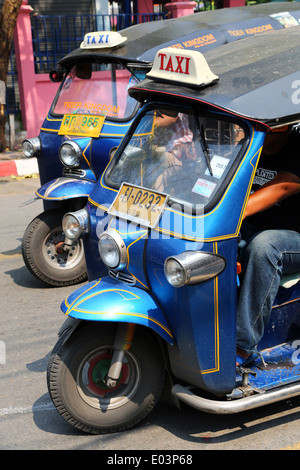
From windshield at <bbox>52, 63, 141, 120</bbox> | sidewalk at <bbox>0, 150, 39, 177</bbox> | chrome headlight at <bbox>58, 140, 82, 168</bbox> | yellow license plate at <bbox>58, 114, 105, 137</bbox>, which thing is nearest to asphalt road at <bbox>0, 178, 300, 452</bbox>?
chrome headlight at <bbox>58, 140, 82, 168</bbox>

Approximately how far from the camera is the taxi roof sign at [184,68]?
344cm

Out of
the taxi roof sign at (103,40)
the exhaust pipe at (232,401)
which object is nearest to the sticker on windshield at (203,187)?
the exhaust pipe at (232,401)

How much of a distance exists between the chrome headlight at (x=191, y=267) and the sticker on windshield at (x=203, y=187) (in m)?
0.33

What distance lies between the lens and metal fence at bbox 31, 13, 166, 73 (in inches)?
500

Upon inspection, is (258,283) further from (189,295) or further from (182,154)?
(182,154)

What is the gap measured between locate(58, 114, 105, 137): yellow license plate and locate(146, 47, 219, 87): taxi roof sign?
2483 millimetres

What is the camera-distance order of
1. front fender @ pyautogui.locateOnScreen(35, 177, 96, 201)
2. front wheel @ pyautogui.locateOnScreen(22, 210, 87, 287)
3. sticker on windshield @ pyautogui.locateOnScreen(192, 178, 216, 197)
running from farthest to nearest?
front wheel @ pyautogui.locateOnScreen(22, 210, 87, 287) → front fender @ pyautogui.locateOnScreen(35, 177, 96, 201) → sticker on windshield @ pyautogui.locateOnScreen(192, 178, 216, 197)

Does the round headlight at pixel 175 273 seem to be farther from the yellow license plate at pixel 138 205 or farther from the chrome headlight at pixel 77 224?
the chrome headlight at pixel 77 224

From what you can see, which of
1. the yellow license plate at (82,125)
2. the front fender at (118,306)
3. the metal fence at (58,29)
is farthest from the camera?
the metal fence at (58,29)

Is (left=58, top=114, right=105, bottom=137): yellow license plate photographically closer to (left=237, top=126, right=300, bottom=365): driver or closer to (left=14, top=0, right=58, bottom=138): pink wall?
(left=237, top=126, right=300, bottom=365): driver

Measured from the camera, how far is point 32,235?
5.88 m

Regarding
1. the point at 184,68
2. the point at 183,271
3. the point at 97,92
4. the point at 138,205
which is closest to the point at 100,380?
the point at 183,271

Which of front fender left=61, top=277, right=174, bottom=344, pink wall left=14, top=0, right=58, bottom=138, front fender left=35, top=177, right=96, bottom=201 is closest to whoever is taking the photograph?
front fender left=61, top=277, right=174, bottom=344

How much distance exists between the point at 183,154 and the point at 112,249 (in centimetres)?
63
